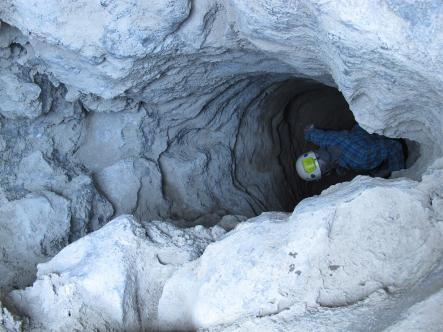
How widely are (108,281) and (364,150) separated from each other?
2.30 m

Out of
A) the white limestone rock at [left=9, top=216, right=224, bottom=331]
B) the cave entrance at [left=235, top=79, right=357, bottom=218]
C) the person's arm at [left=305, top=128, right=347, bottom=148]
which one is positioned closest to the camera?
the white limestone rock at [left=9, top=216, right=224, bottom=331]

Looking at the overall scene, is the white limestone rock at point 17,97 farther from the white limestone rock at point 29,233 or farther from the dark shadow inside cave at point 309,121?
the dark shadow inside cave at point 309,121

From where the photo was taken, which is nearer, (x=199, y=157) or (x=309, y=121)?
(x=199, y=157)

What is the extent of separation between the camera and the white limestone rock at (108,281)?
1404 millimetres

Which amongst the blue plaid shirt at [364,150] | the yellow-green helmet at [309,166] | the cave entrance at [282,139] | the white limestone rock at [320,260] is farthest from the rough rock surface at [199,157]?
the blue plaid shirt at [364,150]

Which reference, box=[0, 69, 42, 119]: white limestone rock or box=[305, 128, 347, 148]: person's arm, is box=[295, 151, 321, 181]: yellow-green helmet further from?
box=[0, 69, 42, 119]: white limestone rock

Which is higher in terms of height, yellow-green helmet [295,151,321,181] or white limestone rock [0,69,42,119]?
white limestone rock [0,69,42,119]

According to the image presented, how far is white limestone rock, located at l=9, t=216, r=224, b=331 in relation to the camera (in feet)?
4.61

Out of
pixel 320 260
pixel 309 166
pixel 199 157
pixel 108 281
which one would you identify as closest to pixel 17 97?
pixel 108 281

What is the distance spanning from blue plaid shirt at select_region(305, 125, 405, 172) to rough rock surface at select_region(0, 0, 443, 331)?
849mm

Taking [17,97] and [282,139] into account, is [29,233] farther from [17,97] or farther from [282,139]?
[282,139]

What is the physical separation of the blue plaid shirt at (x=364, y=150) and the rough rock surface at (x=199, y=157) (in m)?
0.85

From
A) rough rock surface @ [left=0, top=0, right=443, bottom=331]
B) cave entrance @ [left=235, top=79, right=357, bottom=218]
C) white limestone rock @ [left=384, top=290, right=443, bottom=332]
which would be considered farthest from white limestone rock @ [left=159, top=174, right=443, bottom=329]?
cave entrance @ [left=235, top=79, right=357, bottom=218]

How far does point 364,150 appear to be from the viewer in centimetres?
321
